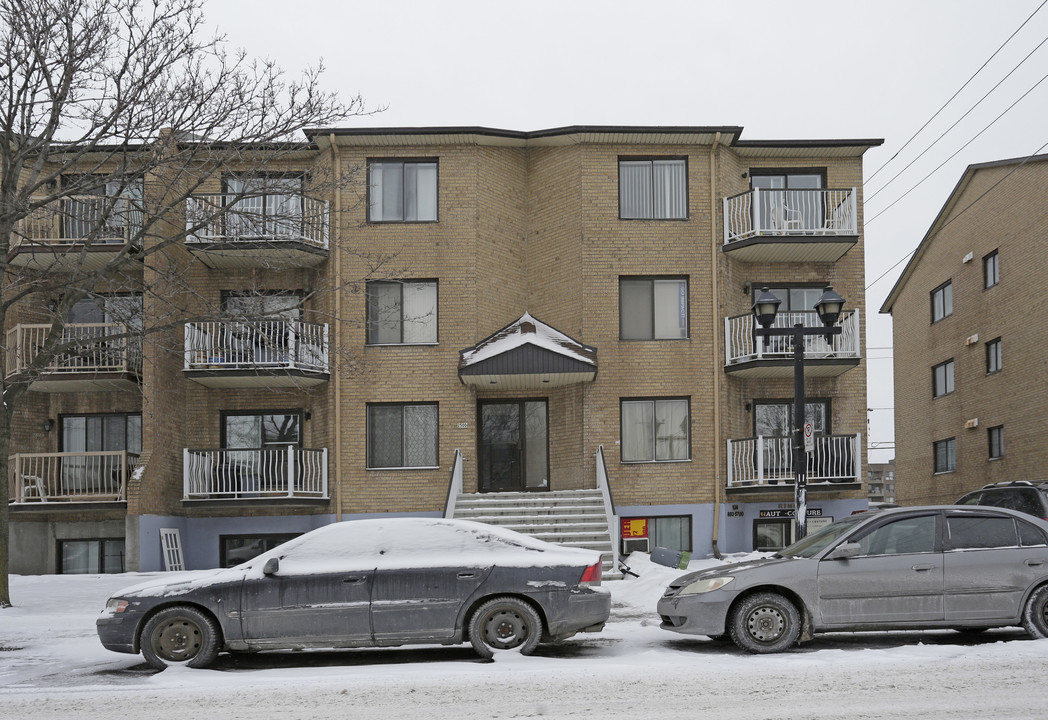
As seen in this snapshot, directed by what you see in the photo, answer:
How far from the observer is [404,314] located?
21766mm

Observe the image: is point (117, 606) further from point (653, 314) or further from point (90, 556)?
point (653, 314)

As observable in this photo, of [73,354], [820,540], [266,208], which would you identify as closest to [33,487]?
[73,354]

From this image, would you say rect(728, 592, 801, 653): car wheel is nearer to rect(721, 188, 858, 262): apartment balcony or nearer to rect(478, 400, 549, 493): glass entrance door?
rect(478, 400, 549, 493): glass entrance door

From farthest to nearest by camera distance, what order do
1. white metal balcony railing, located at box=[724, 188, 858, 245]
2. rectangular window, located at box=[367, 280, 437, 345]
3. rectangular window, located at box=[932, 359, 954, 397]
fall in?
1. rectangular window, located at box=[932, 359, 954, 397]
2. rectangular window, located at box=[367, 280, 437, 345]
3. white metal balcony railing, located at box=[724, 188, 858, 245]

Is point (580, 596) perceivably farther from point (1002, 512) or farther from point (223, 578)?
point (1002, 512)

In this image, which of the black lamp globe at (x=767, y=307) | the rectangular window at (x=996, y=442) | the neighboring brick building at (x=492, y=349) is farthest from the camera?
the rectangular window at (x=996, y=442)

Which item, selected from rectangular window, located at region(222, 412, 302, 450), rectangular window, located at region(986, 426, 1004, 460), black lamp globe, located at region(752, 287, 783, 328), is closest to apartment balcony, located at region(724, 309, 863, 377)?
black lamp globe, located at region(752, 287, 783, 328)

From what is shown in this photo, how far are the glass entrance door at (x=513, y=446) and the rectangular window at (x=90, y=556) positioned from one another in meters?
7.88

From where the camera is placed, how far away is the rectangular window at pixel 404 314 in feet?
71.3

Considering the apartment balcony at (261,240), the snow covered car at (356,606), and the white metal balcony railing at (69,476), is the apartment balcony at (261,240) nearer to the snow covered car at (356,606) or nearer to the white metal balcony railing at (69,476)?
the white metal balcony railing at (69,476)

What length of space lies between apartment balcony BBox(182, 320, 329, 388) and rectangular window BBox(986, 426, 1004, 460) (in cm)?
1847

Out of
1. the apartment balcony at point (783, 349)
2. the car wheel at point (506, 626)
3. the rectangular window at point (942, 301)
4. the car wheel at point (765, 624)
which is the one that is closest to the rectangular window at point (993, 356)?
the rectangular window at point (942, 301)

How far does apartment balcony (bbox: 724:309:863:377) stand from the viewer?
21.0m

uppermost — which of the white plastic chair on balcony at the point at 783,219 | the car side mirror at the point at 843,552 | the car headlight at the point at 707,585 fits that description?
the white plastic chair on balcony at the point at 783,219
